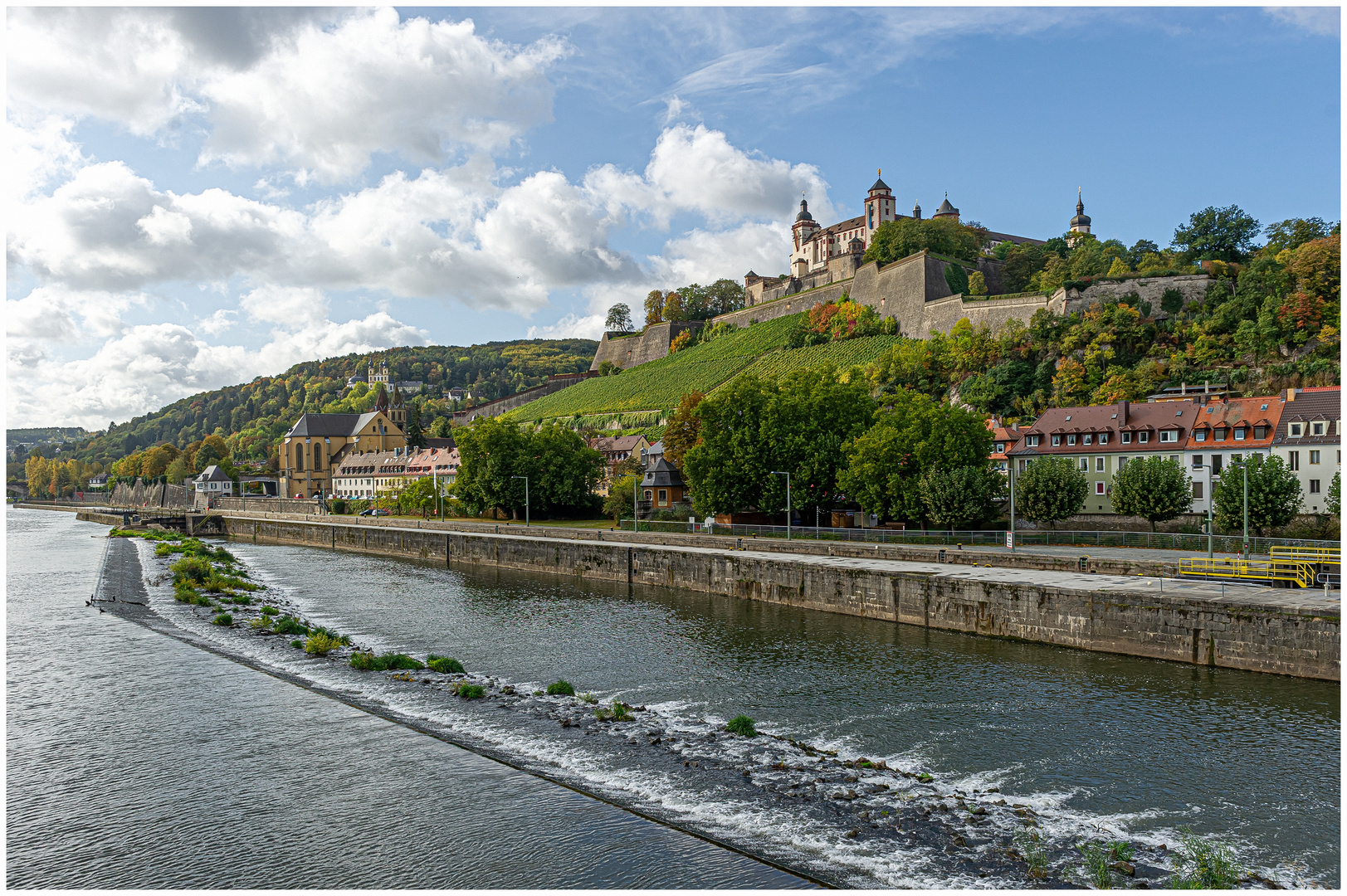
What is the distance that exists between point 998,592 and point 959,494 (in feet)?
40.1

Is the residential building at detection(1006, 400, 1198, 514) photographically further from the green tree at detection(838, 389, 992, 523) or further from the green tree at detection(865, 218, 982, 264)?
the green tree at detection(865, 218, 982, 264)

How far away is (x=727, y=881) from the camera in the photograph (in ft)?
38.8

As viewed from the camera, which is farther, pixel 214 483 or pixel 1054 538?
pixel 214 483

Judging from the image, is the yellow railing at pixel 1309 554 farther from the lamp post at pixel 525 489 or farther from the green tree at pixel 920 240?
the green tree at pixel 920 240

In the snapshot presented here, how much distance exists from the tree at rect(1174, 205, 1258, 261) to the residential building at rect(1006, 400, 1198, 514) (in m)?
36.4

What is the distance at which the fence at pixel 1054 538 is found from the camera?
31328 mm

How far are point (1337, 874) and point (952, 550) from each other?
23444mm

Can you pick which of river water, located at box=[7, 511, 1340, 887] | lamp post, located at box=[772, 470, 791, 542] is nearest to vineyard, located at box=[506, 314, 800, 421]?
lamp post, located at box=[772, 470, 791, 542]

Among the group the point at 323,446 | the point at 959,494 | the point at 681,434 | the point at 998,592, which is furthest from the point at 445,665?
the point at 323,446

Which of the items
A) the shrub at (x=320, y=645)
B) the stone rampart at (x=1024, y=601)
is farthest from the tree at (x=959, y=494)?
the shrub at (x=320, y=645)

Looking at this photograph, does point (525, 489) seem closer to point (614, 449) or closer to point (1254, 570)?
point (614, 449)

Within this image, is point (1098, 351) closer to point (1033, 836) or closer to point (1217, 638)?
point (1217, 638)

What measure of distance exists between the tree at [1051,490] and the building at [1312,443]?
9170 mm

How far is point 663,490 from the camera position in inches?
2483
